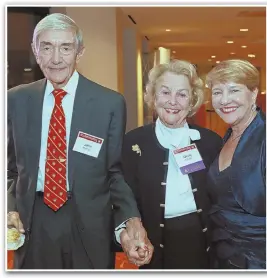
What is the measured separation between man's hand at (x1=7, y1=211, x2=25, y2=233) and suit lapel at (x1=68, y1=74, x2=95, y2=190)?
1.05 feet

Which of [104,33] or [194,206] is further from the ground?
[104,33]

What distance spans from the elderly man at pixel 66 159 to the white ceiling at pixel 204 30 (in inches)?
15.3

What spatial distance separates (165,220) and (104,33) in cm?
100

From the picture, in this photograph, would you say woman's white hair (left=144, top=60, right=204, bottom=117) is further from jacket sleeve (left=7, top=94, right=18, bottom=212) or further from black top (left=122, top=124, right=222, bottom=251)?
jacket sleeve (left=7, top=94, right=18, bottom=212)

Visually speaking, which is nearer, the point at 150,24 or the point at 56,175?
the point at 56,175

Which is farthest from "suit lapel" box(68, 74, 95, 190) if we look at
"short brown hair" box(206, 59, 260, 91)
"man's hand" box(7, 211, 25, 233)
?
"short brown hair" box(206, 59, 260, 91)

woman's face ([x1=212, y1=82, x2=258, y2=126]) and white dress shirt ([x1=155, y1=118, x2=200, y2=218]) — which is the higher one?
woman's face ([x1=212, y1=82, x2=258, y2=126])

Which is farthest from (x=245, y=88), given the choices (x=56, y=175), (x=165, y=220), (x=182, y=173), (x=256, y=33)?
(x=56, y=175)

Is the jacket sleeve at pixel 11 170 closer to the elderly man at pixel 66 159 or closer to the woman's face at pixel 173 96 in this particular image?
the elderly man at pixel 66 159

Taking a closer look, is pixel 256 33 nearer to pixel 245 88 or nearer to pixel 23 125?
pixel 245 88

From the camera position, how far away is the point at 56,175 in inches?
140

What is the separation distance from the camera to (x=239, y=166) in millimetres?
3588

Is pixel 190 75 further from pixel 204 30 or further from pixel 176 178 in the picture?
pixel 176 178

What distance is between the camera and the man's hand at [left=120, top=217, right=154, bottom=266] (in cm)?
361
